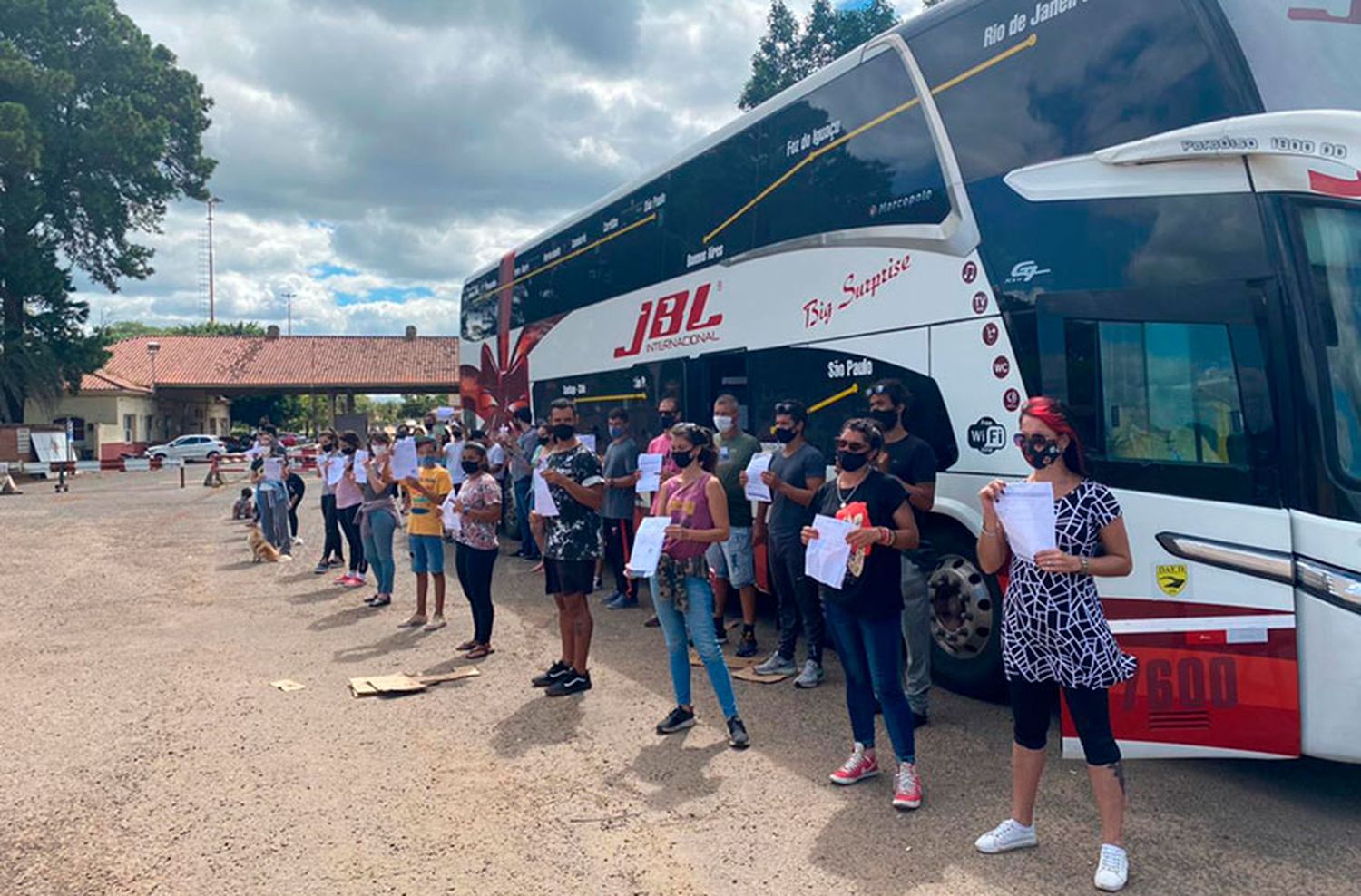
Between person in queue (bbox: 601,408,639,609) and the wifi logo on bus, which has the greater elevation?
the wifi logo on bus

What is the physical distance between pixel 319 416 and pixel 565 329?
6335 cm

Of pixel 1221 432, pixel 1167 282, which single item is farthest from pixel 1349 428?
pixel 1167 282

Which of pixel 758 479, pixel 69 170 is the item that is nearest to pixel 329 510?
pixel 758 479

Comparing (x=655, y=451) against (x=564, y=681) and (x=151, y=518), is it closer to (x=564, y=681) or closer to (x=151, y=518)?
(x=564, y=681)

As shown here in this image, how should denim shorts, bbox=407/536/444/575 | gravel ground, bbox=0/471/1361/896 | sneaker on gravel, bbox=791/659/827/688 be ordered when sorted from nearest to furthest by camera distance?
gravel ground, bbox=0/471/1361/896, sneaker on gravel, bbox=791/659/827/688, denim shorts, bbox=407/536/444/575

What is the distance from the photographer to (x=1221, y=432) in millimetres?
4117

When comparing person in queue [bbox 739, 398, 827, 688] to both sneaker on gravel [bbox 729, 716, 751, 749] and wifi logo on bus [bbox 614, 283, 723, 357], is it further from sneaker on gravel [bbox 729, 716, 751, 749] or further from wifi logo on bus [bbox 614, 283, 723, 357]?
wifi logo on bus [bbox 614, 283, 723, 357]

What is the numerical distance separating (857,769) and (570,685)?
233cm

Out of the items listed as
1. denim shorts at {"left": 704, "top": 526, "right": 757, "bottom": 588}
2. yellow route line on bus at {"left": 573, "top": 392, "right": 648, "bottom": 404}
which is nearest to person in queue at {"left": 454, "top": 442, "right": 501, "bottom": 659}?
denim shorts at {"left": 704, "top": 526, "right": 757, "bottom": 588}

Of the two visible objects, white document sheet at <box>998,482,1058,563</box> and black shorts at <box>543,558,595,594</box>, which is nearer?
white document sheet at <box>998,482,1058,563</box>

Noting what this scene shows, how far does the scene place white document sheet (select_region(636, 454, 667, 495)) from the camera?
7480 millimetres

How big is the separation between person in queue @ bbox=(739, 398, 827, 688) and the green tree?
118 ft

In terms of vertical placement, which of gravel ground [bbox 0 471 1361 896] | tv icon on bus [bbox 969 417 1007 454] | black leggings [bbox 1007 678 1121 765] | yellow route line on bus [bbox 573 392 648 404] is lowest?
gravel ground [bbox 0 471 1361 896]

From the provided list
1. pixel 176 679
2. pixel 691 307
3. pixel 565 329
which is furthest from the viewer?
pixel 565 329
